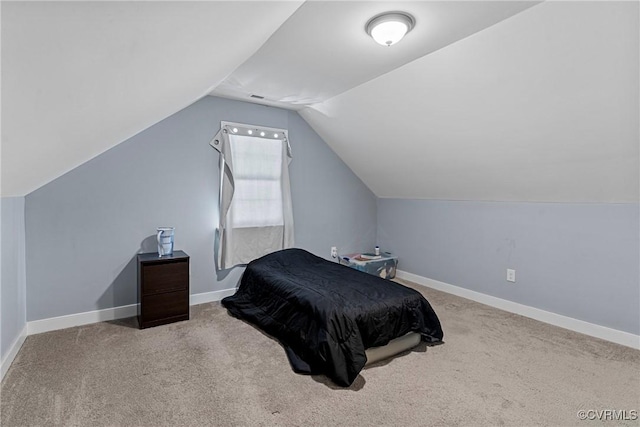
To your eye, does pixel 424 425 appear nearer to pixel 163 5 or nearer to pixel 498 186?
pixel 163 5

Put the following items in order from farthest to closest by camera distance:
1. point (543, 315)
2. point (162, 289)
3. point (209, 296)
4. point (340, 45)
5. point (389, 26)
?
point (209, 296)
point (543, 315)
point (162, 289)
point (340, 45)
point (389, 26)

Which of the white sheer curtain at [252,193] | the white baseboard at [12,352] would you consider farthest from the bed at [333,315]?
the white baseboard at [12,352]

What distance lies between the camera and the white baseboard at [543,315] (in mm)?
2686

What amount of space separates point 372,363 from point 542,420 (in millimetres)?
991

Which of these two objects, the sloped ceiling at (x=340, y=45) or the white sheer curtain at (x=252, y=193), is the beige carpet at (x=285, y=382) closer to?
the white sheer curtain at (x=252, y=193)

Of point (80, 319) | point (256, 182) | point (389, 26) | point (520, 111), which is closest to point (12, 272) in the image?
point (80, 319)

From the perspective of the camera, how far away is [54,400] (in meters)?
1.91

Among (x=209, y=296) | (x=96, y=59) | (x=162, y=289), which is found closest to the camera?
(x=96, y=59)

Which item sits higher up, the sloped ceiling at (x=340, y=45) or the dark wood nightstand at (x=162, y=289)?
the sloped ceiling at (x=340, y=45)

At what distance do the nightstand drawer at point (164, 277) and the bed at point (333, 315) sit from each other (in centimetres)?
60

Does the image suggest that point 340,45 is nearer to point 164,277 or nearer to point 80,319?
point 164,277

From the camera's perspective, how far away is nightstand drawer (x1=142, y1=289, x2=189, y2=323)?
2922mm

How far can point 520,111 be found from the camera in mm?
2500

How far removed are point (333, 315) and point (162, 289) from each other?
1627 millimetres
